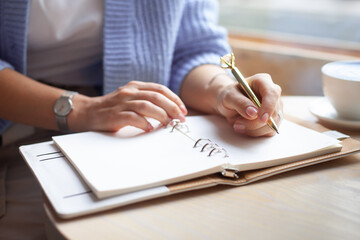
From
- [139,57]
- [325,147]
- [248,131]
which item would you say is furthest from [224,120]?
[139,57]

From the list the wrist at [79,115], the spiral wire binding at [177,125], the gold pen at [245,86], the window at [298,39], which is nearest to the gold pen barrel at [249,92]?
the gold pen at [245,86]

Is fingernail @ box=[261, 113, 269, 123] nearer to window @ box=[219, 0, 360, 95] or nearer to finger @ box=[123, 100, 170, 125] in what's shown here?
finger @ box=[123, 100, 170, 125]

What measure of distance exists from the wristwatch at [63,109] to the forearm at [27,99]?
0.04 ft

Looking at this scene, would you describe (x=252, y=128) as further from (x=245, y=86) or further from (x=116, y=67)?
(x=116, y=67)

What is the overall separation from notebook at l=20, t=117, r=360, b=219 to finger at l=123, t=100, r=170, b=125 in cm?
4

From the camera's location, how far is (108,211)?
0.45m

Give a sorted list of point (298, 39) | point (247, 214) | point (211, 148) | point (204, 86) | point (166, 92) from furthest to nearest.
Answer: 1. point (298, 39)
2. point (204, 86)
3. point (166, 92)
4. point (211, 148)
5. point (247, 214)

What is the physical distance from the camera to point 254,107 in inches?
24.3

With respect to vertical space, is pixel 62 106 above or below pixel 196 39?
below

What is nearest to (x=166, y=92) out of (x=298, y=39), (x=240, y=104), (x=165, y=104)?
(x=165, y=104)

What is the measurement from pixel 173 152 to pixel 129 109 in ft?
0.48

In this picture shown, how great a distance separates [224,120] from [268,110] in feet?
0.40

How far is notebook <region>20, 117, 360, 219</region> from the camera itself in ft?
1.44

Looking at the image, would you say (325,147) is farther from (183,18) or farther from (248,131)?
(183,18)
